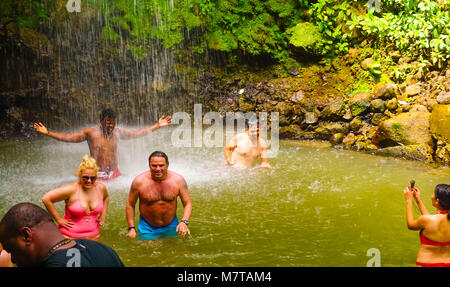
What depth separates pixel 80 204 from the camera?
4.36 m

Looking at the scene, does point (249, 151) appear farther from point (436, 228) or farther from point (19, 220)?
point (19, 220)

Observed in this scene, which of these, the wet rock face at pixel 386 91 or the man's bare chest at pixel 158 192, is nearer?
the man's bare chest at pixel 158 192

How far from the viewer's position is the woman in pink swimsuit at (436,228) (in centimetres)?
362

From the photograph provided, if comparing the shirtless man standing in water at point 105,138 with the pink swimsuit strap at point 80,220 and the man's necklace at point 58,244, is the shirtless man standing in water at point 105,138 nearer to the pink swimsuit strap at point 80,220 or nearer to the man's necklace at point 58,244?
the pink swimsuit strap at point 80,220

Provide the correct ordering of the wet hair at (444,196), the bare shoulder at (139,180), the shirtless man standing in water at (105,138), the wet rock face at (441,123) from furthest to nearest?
the wet rock face at (441,123), the shirtless man standing in water at (105,138), the bare shoulder at (139,180), the wet hair at (444,196)

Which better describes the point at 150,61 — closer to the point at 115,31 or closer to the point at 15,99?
the point at 115,31

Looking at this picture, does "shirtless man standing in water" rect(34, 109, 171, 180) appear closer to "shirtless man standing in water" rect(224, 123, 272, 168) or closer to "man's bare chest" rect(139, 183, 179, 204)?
"shirtless man standing in water" rect(224, 123, 272, 168)

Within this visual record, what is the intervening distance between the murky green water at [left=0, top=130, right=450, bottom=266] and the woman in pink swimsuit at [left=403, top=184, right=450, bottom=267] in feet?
1.98

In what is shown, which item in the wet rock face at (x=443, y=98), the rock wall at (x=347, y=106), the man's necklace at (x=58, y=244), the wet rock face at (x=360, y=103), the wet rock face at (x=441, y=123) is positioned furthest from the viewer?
the wet rock face at (x=360, y=103)

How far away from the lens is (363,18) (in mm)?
11805

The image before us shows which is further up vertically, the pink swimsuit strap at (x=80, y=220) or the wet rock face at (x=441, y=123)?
the wet rock face at (x=441, y=123)

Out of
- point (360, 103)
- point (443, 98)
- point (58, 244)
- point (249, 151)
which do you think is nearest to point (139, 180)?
point (58, 244)

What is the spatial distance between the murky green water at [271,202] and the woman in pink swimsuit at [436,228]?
60 cm

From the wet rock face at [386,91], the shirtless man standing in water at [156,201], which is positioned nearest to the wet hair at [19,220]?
the shirtless man standing in water at [156,201]
